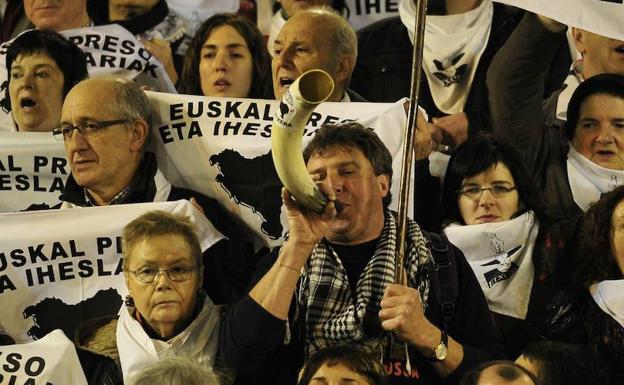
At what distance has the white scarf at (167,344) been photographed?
5645 mm

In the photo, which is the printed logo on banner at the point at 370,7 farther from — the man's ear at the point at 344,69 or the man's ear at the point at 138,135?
the man's ear at the point at 138,135

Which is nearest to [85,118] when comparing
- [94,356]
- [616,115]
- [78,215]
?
[78,215]

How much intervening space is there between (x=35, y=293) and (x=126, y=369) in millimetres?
760

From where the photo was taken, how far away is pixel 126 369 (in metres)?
5.68

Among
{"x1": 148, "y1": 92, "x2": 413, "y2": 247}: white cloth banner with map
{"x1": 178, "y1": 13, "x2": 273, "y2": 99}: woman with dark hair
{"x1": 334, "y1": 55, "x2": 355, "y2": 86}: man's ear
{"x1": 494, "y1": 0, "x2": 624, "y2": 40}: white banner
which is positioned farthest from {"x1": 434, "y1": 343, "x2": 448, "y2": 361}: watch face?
{"x1": 178, "y1": 13, "x2": 273, "y2": 99}: woman with dark hair

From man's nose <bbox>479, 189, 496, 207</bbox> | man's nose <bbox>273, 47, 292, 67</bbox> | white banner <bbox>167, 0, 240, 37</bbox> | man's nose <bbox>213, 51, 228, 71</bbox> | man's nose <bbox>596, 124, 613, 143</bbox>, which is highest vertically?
white banner <bbox>167, 0, 240, 37</bbox>

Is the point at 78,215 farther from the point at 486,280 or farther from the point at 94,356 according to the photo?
the point at 486,280

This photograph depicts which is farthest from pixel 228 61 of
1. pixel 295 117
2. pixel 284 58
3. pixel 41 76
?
pixel 295 117

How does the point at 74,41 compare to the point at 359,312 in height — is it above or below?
above

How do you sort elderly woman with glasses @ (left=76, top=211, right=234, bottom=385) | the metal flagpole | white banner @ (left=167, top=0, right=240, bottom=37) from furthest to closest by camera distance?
white banner @ (left=167, top=0, right=240, bottom=37), elderly woman with glasses @ (left=76, top=211, right=234, bottom=385), the metal flagpole

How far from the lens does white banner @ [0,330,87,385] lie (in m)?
5.69

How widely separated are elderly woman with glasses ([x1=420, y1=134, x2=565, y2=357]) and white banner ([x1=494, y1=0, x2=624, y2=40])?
0.81 metres

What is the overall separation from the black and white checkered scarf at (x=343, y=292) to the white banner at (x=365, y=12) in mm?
2512

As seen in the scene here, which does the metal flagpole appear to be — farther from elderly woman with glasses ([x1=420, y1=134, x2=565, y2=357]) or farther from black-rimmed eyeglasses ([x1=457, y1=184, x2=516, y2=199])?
black-rimmed eyeglasses ([x1=457, y1=184, x2=516, y2=199])
